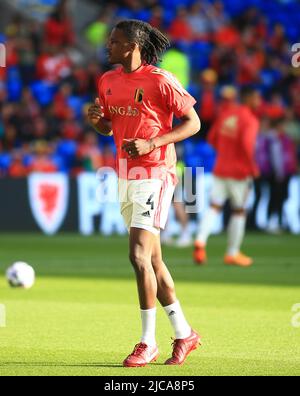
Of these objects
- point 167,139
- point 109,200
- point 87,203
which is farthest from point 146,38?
point 109,200

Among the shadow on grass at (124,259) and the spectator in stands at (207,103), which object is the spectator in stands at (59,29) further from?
the shadow on grass at (124,259)

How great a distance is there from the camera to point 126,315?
440 inches

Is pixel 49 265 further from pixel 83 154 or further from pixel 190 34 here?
pixel 190 34

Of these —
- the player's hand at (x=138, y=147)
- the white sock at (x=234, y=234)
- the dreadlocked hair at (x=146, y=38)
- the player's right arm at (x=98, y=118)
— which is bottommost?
the white sock at (x=234, y=234)

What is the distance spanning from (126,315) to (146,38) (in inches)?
137

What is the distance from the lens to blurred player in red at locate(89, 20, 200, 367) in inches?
328

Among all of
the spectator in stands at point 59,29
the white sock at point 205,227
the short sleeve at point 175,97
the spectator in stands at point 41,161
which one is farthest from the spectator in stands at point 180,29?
the short sleeve at point 175,97

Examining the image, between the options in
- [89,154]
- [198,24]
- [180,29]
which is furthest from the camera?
[198,24]

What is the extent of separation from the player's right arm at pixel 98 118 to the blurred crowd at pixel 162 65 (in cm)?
1375

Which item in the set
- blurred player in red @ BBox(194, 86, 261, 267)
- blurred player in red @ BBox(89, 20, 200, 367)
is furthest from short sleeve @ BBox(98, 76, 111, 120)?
A: blurred player in red @ BBox(194, 86, 261, 267)

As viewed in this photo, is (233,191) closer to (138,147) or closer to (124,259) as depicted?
(124,259)

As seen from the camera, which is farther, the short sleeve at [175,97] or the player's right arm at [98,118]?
the player's right arm at [98,118]

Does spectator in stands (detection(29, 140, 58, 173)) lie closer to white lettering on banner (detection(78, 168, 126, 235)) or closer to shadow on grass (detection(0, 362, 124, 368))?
white lettering on banner (detection(78, 168, 126, 235))

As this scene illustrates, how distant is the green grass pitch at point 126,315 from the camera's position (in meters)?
8.17
